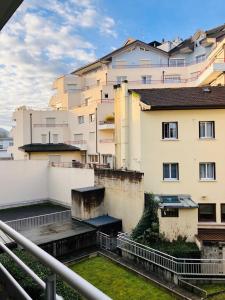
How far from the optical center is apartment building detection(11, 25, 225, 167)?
32.0 meters

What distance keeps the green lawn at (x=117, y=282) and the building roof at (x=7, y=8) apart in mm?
10518

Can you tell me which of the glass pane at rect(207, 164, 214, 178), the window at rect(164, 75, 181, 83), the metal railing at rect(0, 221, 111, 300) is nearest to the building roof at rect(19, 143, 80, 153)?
the window at rect(164, 75, 181, 83)

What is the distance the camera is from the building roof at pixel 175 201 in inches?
631

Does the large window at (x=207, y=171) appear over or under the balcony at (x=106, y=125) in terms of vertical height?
under

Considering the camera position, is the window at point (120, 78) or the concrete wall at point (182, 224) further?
the window at point (120, 78)

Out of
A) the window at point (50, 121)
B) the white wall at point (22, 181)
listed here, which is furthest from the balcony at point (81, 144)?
the white wall at point (22, 181)

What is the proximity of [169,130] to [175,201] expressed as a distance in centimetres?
431

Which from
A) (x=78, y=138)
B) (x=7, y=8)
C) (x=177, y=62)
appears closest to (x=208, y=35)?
(x=177, y=62)

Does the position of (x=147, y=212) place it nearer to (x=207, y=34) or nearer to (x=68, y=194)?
(x=68, y=194)

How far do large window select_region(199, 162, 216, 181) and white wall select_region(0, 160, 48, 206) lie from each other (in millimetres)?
14048

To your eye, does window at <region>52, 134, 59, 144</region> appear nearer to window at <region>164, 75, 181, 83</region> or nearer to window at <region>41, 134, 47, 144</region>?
window at <region>41, 134, 47, 144</region>

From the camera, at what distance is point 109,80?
35.8 m

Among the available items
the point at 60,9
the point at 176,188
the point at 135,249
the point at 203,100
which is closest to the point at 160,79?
the point at 203,100

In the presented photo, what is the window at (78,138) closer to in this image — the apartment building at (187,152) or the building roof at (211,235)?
the apartment building at (187,152)
